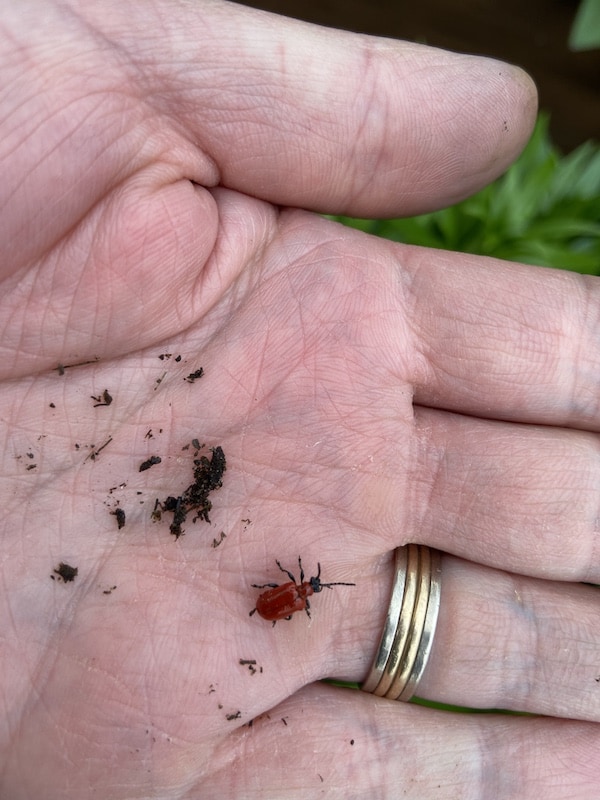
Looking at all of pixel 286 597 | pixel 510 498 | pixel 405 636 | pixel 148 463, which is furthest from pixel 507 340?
pixel 148 463

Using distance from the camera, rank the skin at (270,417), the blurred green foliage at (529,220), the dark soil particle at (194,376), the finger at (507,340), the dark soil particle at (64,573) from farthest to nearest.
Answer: the blurred green foliage at (529,220)
the finger at (507,340)
the dark soil particle at (194,376)
the dark soil particle at (64,573)
the skin at (270,417)

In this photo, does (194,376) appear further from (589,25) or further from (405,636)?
(589,25)

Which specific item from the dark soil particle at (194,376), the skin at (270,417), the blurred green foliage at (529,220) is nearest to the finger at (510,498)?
the skin at (270,417)

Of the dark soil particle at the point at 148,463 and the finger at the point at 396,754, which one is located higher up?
the dark soil particle at the point at 148,463

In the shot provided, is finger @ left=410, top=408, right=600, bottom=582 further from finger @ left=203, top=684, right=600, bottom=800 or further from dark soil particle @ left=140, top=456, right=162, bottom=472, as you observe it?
dark soil particle @ left=140, top=456, right=162, bottom=472

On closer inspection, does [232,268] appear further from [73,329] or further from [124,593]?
[124,593]

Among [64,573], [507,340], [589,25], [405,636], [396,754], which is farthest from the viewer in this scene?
[589,25]

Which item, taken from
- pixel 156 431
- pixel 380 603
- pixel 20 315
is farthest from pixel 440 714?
pixel 20 315

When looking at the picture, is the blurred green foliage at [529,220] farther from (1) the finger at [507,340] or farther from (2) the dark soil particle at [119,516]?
(2) the dark soil particle at [119,516]
